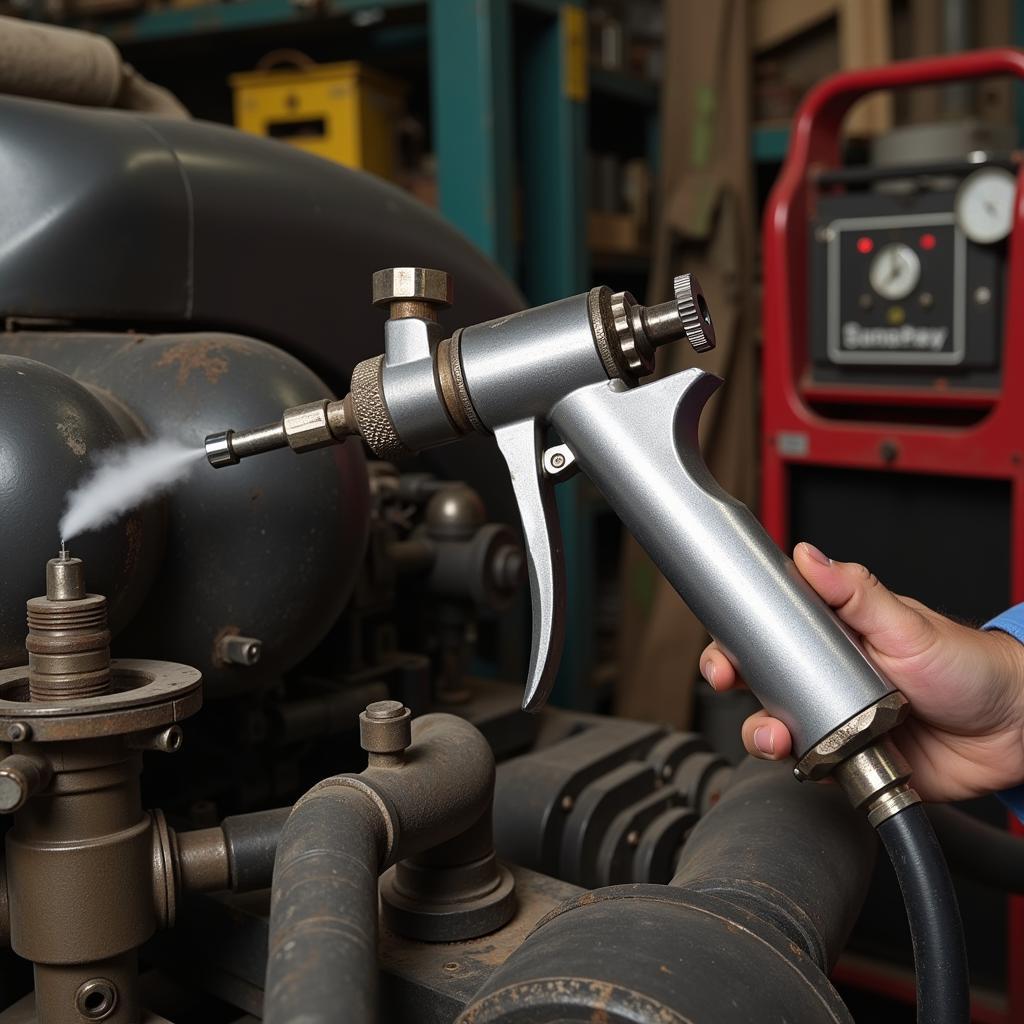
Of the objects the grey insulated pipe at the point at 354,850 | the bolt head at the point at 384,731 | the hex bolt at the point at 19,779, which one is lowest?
the grey insulated pipe at the point at 354,850

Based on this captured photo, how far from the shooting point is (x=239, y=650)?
0.64m

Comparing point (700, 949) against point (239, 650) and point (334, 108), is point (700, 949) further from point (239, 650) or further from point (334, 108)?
point (334, 108)

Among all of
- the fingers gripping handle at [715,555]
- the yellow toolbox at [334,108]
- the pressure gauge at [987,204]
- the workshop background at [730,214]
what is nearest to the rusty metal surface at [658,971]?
the fingers gripping handle at [715,555]

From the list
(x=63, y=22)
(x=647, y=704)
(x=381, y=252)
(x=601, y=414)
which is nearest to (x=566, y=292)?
(x=647, y=704)

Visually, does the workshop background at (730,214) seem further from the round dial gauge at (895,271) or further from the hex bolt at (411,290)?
the hex bolt at (411,290)

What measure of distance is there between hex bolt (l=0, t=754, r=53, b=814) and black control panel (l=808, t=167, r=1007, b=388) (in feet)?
5.10

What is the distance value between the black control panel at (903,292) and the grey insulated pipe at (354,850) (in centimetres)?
136

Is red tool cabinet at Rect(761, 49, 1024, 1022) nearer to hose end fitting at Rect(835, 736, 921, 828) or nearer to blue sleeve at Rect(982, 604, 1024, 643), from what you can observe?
blue sleeve at Rect(982, 604, 1024, 643)

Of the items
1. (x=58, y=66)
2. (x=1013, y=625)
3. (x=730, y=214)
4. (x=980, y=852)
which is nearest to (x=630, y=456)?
(x=1013, y=625)

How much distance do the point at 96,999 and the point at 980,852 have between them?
0.57 meters

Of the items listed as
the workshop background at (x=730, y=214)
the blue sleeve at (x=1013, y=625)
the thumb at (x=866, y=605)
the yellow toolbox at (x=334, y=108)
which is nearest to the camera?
the thumb at (x=866, y=605)

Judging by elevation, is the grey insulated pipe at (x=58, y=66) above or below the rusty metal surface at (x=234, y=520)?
above

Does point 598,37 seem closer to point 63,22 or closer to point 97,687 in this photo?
point 63,22

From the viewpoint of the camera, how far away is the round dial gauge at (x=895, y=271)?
181 cm
